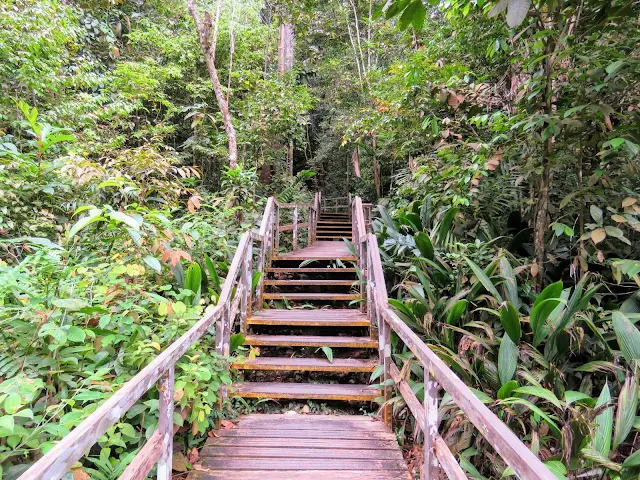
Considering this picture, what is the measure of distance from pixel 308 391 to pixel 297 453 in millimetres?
666

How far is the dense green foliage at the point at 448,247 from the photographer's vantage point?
186cm

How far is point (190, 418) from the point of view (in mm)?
2074

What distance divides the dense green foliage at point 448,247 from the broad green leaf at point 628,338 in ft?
0.04

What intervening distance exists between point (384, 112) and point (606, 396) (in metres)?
5.46

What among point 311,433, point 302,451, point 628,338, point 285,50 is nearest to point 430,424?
point 302,451

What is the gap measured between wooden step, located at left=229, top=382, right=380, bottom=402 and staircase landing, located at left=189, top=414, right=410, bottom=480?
160mm

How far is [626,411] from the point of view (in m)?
1.82

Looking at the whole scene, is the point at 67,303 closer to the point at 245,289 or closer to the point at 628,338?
→ the point at 245,289

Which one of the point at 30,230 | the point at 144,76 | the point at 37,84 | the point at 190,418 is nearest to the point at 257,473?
the point at 190,418

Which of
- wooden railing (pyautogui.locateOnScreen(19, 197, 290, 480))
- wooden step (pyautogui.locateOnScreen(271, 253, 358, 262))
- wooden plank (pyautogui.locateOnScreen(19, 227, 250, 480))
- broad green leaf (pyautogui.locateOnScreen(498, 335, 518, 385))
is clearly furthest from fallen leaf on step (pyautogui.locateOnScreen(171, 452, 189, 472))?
wooden step (pyautogui.locateOnScreen(271, 253, 358, 262))

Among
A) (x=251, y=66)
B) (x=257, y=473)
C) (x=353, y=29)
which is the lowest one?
(x=257, y=473)

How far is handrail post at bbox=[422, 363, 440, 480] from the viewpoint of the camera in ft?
5.51

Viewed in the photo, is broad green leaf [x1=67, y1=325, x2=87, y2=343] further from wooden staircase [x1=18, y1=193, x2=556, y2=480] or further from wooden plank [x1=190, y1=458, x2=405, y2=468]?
wooden plank [x1=190, y1=458, x2=405, y2=468]

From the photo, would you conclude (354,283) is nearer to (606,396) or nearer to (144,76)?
(606,396)
